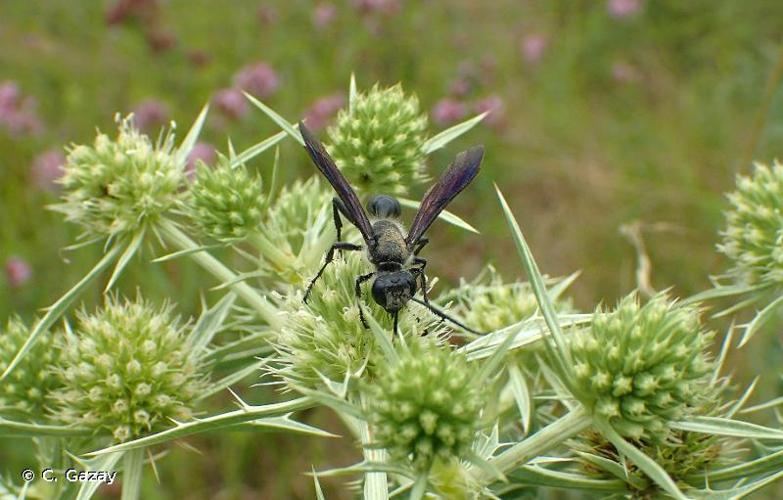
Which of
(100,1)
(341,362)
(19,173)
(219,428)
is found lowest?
(219,428)

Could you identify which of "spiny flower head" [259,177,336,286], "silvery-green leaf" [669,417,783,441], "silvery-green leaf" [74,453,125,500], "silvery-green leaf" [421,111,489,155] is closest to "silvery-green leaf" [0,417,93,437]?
"silvery-green leaf" [74,453,125,500]

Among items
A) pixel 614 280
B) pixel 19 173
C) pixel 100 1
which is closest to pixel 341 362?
pixel 614 280

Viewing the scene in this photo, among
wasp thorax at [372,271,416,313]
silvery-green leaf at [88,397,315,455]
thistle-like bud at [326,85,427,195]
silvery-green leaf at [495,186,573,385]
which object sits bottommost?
silvery-green leaf at [88,397,315,455]

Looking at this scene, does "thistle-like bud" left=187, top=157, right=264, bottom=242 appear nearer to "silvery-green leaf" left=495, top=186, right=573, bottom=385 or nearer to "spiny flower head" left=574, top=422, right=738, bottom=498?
"silvery-green leaf" left=495, top=186, right=573, bottom=385

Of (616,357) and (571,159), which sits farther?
(571,159)

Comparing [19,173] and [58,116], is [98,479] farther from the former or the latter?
[58,116]

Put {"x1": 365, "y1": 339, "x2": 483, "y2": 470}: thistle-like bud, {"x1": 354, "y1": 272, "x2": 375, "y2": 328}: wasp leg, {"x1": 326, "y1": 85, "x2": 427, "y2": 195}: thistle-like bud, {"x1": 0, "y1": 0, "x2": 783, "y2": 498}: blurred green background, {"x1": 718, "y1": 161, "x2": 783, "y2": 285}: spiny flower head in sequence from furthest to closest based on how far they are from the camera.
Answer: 1. {"x1": 0, "y1": 0, "x2": 783, "y2": 498}: blurred green background
2. {"x1": 718, "y1": 161, "x2": 783, "y2": 285}: spiny flower head
3. {"x1": 326, "y1": 85, "x2": 427, "y2": 195}: thistle-like bud
4. {"x1": 354, "y1": 272, "x2": 375, "y2": 328}: wasp leg
5. {"x1": 365, "y1": 339, "x2": 483, "y2": 470}: thistle-like bud

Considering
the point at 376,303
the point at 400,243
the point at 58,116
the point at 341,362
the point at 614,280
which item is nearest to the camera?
the point at 341,362

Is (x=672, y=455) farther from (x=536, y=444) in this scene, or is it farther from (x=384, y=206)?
(x=384, y=206)
